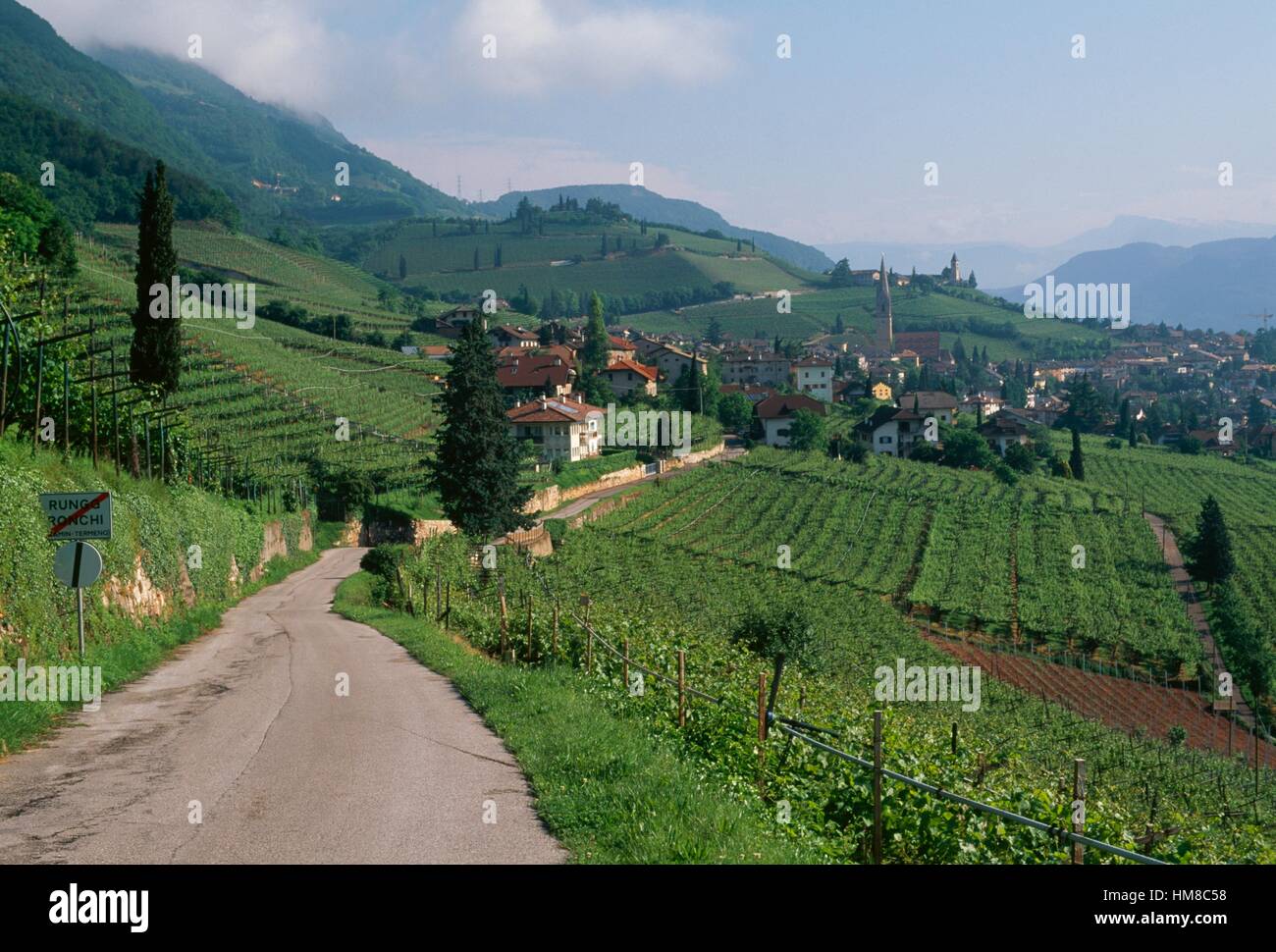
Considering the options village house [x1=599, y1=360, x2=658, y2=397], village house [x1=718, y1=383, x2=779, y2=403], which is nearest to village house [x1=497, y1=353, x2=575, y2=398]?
village house [x1=599, y1=360, x2=658, y2=397]

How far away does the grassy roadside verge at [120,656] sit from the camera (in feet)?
39.2

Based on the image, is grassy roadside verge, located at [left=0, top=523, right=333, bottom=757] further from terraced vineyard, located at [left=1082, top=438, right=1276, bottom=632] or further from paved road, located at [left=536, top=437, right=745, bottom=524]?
terraced vineyard, located at [left=1082, top=438, right=1276, bottom=632]

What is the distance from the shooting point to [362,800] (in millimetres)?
9570

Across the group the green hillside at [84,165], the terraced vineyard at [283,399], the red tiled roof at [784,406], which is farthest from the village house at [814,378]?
the green hillside at [84,165]

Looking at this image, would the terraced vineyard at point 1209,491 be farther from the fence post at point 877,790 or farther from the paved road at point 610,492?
the fence post at point 877,790

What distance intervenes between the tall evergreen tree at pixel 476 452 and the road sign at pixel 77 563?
34685 millimetres

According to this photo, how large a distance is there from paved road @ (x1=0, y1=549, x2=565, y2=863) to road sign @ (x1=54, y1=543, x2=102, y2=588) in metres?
1.65

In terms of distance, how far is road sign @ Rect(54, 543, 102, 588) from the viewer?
1453 centimetres

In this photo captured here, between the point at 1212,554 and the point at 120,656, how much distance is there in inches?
2497

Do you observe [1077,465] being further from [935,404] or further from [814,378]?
[814,378]
